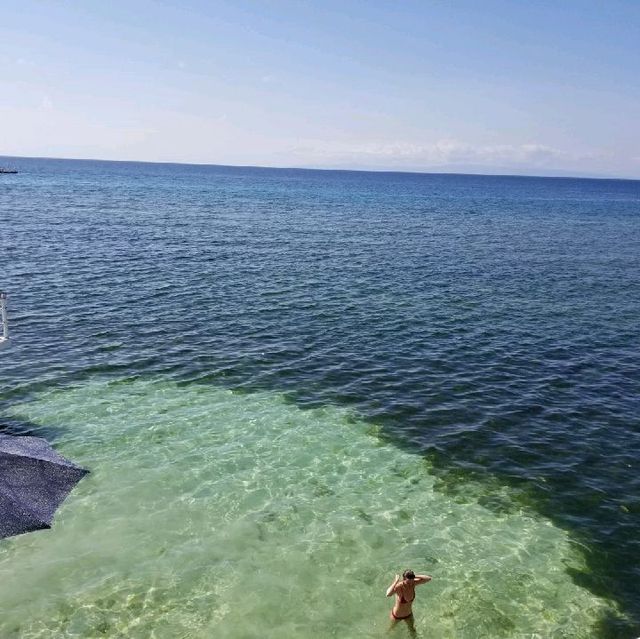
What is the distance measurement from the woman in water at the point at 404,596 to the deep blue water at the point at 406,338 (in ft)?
19.1

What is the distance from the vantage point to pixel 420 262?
68.0m

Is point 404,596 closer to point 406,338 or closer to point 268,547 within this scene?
point 268,547

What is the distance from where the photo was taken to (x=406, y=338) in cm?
4000

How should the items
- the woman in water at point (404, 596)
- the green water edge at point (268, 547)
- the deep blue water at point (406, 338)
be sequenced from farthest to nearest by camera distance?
1. the deep blue water at point (406, 338)
2. the green water edge at point (268, 547)
3. the woman in water at point (404, 596)

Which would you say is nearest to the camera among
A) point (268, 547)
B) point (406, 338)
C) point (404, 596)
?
point (404, 596)

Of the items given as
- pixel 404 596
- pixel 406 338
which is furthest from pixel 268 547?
pixel 406 338

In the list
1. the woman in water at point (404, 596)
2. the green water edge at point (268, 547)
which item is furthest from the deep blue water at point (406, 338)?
the woman in water at point (404, 596)

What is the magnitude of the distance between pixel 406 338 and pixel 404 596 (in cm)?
2509

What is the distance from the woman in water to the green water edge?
0.97 feet

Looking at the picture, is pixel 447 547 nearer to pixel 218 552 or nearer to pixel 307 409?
pixel 218 552

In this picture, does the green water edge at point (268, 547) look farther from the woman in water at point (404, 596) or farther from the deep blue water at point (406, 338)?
the deep blue water at point (406, 338)

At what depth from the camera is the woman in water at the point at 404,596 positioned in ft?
52.2

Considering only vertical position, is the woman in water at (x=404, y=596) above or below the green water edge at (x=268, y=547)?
above

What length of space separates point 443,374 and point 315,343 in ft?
29.6
